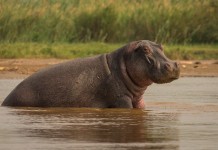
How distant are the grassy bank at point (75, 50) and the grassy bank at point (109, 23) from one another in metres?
0.60

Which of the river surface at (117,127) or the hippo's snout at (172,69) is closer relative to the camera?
the river surface at (117,127)

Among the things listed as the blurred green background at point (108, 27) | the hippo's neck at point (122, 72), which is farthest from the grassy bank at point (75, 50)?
the hippo's neck at point (122, 72)

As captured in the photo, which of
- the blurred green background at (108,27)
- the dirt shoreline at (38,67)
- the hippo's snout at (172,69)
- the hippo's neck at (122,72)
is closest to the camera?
the hippo's snout at (172,69)

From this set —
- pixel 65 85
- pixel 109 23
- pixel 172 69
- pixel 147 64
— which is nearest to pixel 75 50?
pixel 109 23

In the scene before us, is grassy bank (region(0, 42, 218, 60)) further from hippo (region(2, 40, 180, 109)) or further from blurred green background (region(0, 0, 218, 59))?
hippo (region(2, 40, 180, 109))

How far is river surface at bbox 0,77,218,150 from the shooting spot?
918 cm

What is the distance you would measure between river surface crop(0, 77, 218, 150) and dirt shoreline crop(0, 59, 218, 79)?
17.5 feet

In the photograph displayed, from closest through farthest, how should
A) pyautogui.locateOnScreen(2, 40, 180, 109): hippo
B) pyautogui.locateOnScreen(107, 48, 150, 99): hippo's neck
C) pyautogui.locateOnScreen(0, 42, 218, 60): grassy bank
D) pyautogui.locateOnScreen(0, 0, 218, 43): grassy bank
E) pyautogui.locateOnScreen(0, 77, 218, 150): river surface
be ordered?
1. pyautogui.locateOnScreen(0, 77, 218, 150): river surface
2. pyautogui.locateOnScreen(2, 40, 180, 109): hippo
3. pyautogui.locateOnScreen(107, 48, 150, 99): hippo's neck
4. pyautogui.locateOnScreen(0, 42, 218, 60): grassy bank
5. pyautogui.locateOnScreen(0, 0, 218, 43): grassy bank

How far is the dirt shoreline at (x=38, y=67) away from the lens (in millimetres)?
19344

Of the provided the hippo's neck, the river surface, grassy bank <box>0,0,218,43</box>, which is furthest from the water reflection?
grassy bank <box>0,0,218,43</box>

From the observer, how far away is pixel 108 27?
2386 cm

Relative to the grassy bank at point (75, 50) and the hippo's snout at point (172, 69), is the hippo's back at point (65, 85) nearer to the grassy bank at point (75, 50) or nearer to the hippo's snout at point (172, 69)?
the hippo's snout at point (172, 69)

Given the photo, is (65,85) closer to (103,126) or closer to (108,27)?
(103,126)

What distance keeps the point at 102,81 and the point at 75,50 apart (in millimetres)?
9272
